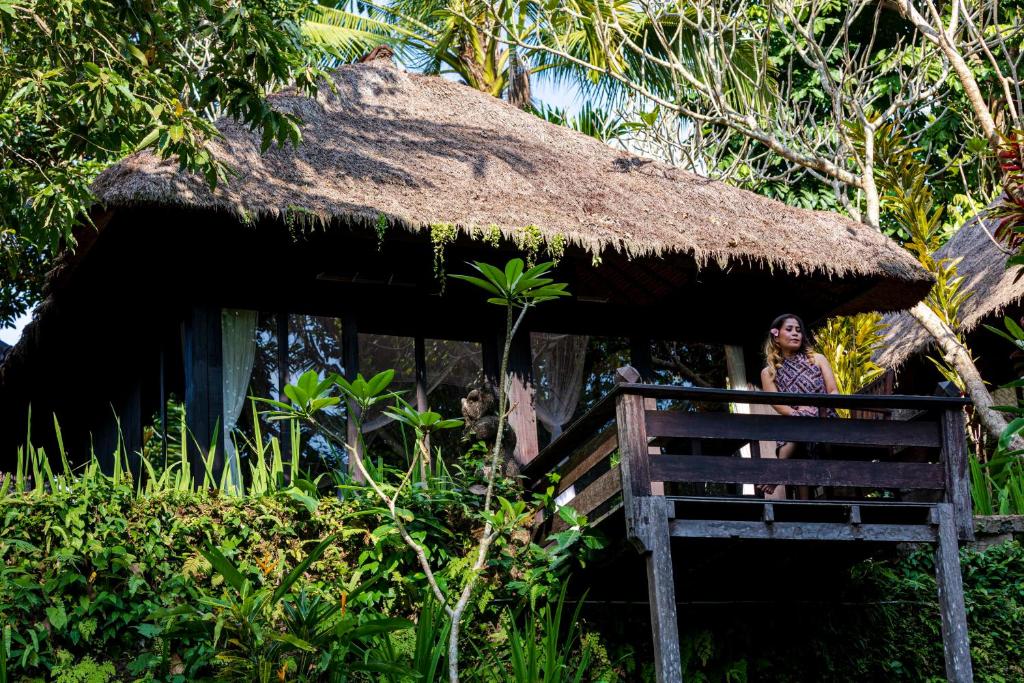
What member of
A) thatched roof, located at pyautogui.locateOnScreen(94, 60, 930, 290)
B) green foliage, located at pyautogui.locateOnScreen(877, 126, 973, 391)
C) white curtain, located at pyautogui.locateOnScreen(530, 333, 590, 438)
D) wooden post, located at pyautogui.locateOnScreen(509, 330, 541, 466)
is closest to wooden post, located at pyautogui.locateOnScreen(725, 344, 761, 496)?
thatched roof, located at pyautogui.locateOnScreen(94, 60, 930, 290)

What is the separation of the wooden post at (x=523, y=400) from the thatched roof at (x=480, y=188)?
1.03 m

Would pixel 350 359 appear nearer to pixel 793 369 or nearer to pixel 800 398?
pixel 793 369

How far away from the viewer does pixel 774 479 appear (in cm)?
621

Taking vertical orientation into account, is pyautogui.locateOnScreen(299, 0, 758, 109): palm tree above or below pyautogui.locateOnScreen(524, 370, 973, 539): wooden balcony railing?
above

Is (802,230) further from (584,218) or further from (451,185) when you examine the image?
(451,185)

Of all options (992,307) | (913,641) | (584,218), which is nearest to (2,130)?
(584,218)

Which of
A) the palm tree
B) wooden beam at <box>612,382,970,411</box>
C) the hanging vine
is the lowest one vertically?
wooden beam at <box>612,382,970,411</box>

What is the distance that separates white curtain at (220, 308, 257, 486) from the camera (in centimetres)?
771

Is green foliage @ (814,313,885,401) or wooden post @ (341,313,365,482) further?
green foliage @ (814,313,885,401)

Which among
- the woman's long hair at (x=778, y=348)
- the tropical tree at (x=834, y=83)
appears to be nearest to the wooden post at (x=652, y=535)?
the woman's long hair at (x=778, y=348)

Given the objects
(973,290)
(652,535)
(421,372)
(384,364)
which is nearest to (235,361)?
(384,364)

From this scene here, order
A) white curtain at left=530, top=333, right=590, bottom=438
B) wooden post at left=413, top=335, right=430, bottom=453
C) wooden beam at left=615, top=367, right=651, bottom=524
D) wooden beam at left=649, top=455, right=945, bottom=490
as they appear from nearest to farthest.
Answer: wooden beam at left=615, top=367, right=651, bottom=524 → wooden beam at left=649, top=455, right=945, bottom=490 → wooden post at left=413, top=335, right=430, bottom=453 → white curtain at left=530, top=333, right=590, bottom=438

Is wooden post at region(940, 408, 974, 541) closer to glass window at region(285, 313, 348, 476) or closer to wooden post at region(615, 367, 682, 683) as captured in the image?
wooden post at region(615, 367, 682, 683)

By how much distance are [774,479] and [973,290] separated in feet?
19.0
